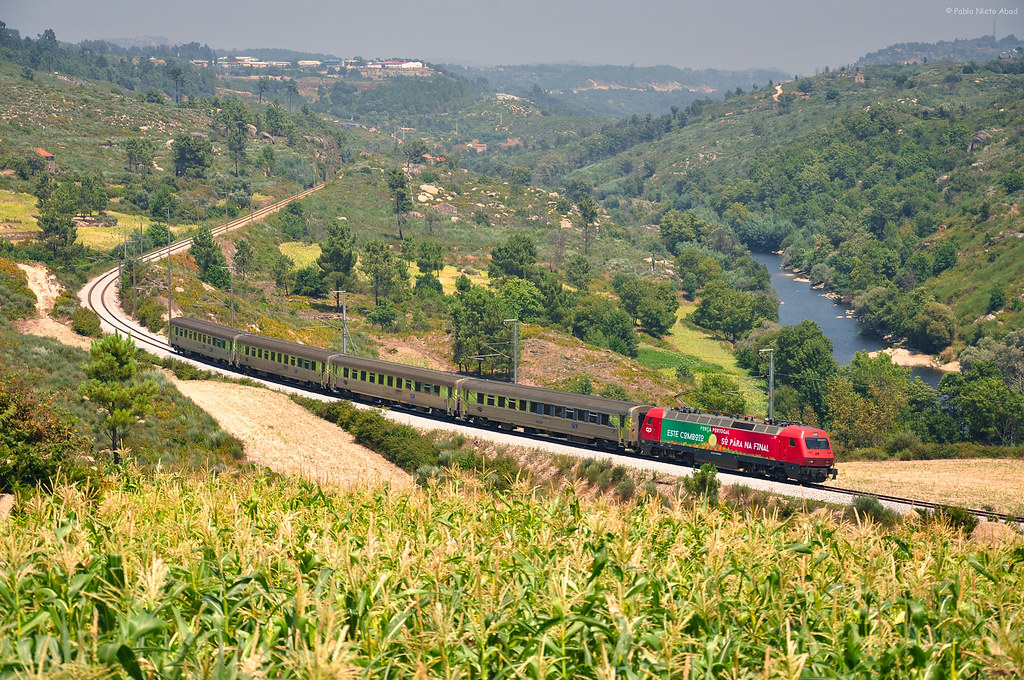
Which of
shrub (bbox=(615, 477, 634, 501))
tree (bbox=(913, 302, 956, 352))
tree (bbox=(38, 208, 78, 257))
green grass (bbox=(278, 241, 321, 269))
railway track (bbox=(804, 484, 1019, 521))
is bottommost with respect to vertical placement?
tree (bbox=(913, 302, 956, 352))

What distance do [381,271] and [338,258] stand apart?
5.63 m

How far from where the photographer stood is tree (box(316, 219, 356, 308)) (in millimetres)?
105312

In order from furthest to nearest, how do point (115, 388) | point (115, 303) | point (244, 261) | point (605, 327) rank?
point (244, 261) < point (605, 327) < point (115, 303) < point (115, 388)

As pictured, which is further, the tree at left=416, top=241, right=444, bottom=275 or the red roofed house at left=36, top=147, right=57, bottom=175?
the red roofed house at left=36, top=147, right=57, bottom=175

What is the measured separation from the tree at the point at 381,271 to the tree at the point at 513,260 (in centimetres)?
1613

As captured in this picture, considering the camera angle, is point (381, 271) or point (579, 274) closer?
point (381, 271)

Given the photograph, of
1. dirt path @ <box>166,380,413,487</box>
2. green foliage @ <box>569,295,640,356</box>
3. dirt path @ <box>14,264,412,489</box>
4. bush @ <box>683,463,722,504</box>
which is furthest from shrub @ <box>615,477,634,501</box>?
green foliage @ <box>569,295,640,356</box>

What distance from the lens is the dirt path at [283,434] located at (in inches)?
1892

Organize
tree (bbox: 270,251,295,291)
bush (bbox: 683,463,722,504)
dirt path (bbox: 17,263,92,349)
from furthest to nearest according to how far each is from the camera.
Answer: tree (bbox: 270,251,295,291)
dirt path (bbox: 17,263,92,349)
bush (bbox: 683,463,722,504)

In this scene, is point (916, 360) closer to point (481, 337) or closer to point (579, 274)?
point (579, 274)

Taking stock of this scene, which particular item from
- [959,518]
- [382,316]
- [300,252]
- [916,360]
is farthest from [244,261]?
[959,518]

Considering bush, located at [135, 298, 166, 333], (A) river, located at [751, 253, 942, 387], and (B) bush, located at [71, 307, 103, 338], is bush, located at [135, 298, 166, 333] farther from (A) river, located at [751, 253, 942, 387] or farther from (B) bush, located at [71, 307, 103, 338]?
(A) river, located at [751, 253, 942, 387]

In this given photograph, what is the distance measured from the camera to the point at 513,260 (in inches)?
4835

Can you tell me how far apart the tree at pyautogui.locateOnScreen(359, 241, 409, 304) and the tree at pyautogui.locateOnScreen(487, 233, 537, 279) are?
52.9 ft
